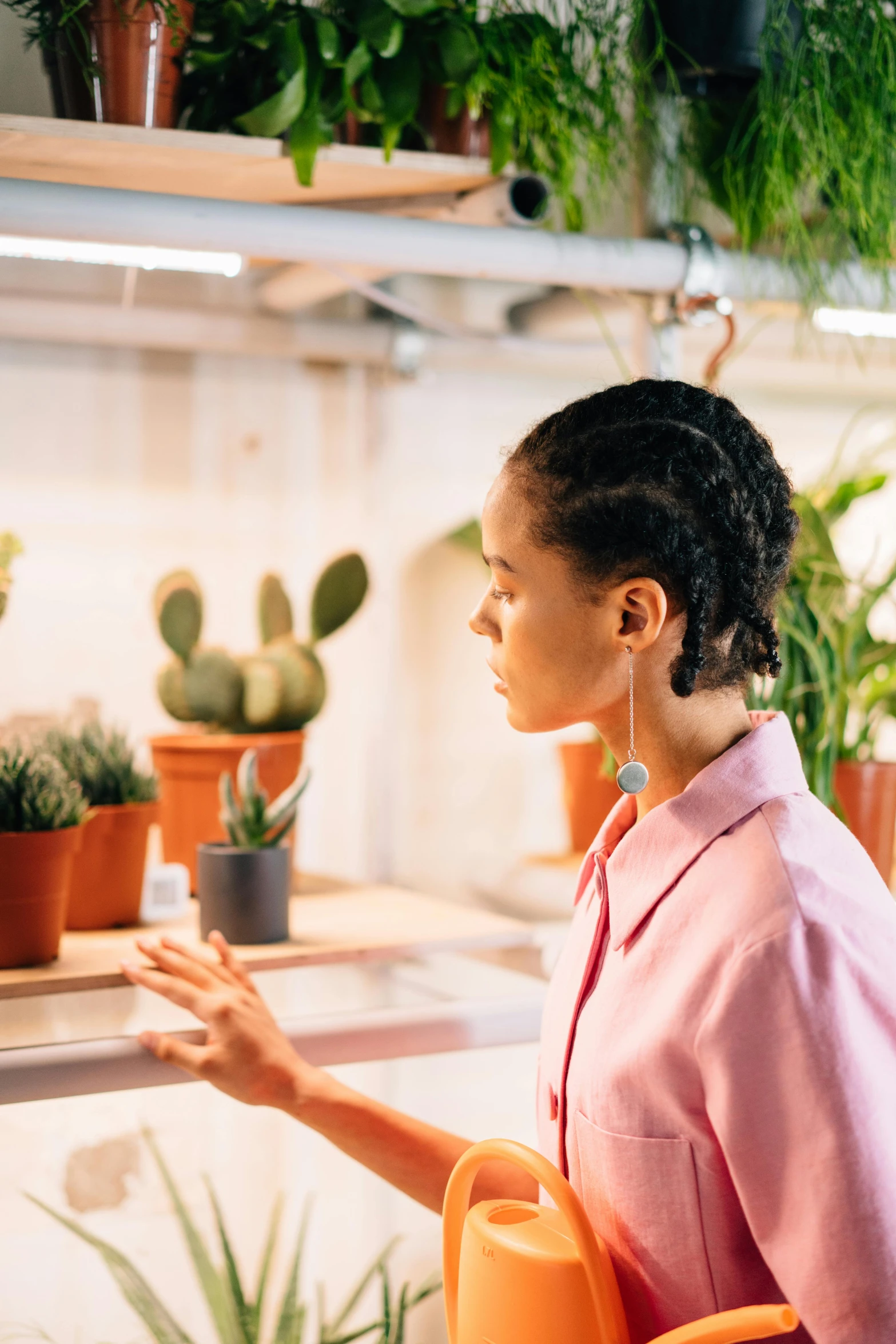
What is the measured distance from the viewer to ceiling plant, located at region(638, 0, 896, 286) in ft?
4.27

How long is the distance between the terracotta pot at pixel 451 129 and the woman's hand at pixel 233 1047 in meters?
0.78

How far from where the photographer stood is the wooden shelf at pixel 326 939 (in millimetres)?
1069

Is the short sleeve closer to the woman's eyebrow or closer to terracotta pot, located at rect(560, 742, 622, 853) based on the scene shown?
the woman's eyebrow

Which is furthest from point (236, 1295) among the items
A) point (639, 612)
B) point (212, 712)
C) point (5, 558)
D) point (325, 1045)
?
point (639, 612)

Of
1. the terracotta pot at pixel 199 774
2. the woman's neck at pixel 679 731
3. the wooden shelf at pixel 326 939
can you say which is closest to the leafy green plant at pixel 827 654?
the wooden shelf at pixel 326 939

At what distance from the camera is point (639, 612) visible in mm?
779

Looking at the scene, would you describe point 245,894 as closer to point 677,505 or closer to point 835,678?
point 677,505

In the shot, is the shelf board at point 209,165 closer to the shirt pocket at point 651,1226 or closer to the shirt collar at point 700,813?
the shirt collar at point 700,813

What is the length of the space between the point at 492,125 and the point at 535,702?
0.64 meters

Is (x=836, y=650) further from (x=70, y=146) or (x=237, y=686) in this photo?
(x=70, y=146)

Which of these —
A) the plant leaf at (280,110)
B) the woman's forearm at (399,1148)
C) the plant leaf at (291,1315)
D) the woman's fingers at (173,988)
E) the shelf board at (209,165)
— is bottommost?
the plant leaf at (291,1315)

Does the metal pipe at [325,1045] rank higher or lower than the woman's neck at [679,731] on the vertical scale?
lower

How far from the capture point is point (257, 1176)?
1387mm

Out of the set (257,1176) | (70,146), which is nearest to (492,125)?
(70,146)
